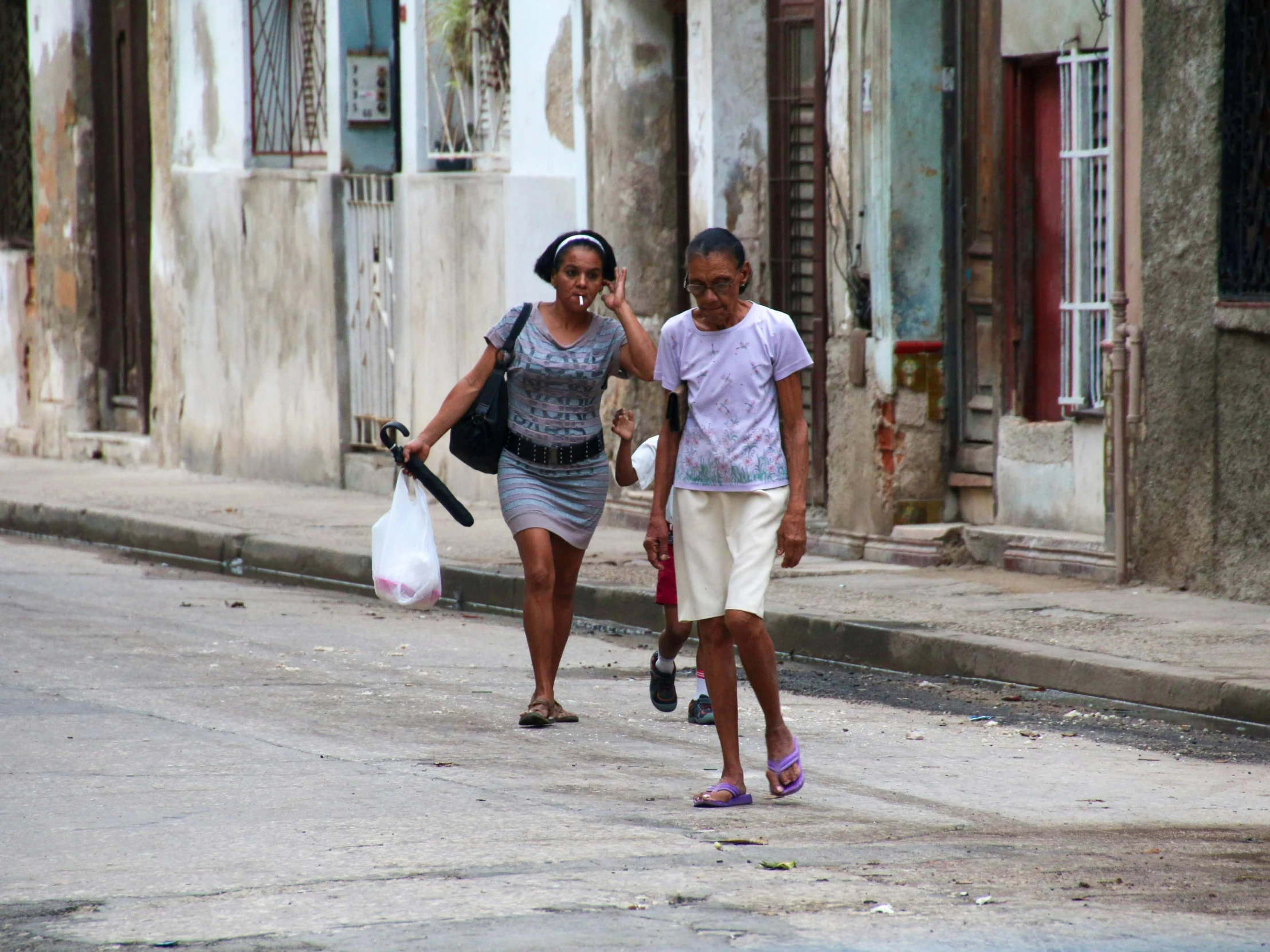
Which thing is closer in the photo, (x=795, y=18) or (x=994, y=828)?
(x=994, y=828)

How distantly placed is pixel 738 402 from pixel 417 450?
171 centimetres

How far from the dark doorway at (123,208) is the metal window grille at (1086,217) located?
991cm

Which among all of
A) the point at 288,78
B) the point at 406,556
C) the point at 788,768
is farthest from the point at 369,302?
the point at 788,768

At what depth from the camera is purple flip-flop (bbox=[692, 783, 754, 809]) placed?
20.6 feet

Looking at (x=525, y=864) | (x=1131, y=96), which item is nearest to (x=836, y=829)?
(x=525, y=864)

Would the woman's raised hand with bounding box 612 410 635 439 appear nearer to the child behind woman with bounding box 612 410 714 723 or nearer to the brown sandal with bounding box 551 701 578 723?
the child behind woman with bounding box 612 410 714 723

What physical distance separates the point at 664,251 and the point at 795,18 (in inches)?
70.1

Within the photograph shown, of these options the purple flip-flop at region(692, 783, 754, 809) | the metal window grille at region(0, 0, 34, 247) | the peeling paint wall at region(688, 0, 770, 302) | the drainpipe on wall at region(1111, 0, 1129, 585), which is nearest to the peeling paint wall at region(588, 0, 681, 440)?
the peeling paint wall at region(688, 0, 770, 302)

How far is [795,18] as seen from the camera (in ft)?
42.2

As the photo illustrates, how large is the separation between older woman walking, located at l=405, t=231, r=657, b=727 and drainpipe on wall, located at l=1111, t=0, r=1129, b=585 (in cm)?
339

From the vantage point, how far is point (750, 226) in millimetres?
13211

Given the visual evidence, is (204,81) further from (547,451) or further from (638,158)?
(547,451)

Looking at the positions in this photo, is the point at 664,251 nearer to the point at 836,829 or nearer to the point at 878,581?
the point at 878,581

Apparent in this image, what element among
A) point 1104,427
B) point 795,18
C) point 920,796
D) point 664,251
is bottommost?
point 920,796
